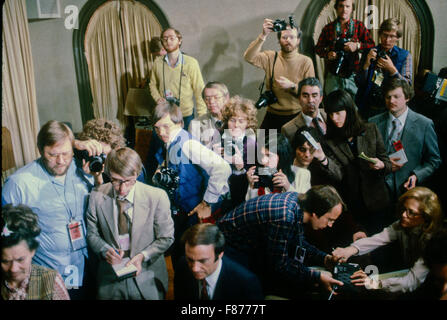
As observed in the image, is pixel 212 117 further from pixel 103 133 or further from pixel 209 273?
pixel 209 273

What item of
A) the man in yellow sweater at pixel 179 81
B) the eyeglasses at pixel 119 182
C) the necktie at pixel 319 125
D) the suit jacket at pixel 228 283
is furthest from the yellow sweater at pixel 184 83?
the suit jacket at pixel 228 283

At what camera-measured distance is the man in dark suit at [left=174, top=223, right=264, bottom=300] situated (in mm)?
1919

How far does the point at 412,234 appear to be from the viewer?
2041mm

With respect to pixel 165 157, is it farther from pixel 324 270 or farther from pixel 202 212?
pixel 324 270

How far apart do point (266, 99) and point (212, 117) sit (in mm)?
355

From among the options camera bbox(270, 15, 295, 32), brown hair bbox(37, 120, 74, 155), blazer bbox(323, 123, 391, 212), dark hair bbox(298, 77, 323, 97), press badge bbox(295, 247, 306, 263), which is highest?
camera bbox(270, 15, 295, 32)

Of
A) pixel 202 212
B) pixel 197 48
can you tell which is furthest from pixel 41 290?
pixel 197 48

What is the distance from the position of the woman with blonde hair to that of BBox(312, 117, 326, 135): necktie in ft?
1.94

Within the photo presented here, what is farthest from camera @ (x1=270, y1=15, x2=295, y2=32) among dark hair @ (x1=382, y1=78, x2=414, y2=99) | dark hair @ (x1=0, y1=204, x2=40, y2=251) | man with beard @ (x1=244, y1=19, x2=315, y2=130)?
dark hair @ (x1=0, y1=204, x2=40, y2=251)

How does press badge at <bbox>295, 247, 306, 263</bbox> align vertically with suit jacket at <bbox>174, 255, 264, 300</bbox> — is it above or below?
above

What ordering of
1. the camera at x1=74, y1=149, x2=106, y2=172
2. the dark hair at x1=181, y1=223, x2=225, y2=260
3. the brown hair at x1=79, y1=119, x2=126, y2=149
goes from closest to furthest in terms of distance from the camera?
the dark hair at x1=181, y1=223, x2=225, y2=260 → the camera at x1=74, y1=149, x2=106, y2=172 → the brown hair at x1=79, y1=119, x2=126, y2=149

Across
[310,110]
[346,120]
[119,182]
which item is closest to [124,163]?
[119,182]

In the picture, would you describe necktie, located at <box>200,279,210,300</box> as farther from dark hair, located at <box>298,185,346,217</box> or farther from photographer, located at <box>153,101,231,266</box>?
dark hair, located at <box>298,185,346,217</box>

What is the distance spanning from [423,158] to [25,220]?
7.71 ft
